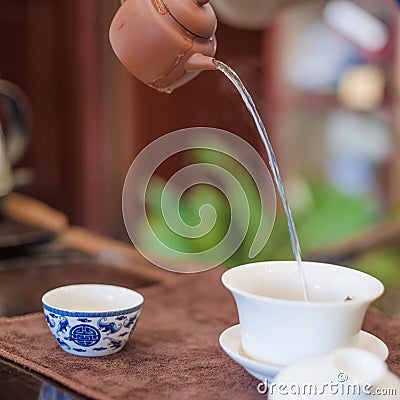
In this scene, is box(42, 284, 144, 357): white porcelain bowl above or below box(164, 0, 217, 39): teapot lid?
below

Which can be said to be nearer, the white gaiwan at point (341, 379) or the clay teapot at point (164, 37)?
the white gaiwan at point (341, 379)

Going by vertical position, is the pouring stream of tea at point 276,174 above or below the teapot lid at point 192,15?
below

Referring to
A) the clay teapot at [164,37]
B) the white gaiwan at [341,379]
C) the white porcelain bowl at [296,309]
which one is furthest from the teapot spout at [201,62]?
the white gaiwan at [341,379]

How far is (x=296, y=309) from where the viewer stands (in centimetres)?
61

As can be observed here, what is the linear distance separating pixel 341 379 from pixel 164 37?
367 millimetres

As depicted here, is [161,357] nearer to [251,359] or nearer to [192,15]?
[251,359]

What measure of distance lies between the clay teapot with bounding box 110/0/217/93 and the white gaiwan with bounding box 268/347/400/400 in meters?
0.32

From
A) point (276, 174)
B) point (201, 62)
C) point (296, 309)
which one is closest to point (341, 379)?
point (296, 309)

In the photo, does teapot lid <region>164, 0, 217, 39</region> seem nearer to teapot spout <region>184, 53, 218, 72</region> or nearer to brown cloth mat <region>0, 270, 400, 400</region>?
teapot spout <region>184, 53, 218, 72</region>

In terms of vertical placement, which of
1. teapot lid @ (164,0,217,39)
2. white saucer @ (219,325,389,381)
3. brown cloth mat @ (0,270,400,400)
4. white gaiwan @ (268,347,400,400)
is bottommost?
brown cloth mat @ (0,270,400,400)

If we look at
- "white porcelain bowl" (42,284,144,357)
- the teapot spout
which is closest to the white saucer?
"white porcelain bowl" (42,284,144,357)

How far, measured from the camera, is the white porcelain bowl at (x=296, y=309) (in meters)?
0.61

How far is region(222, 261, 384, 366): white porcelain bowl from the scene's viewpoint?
61cm

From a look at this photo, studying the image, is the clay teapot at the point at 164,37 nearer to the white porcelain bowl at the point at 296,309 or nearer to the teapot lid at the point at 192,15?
the teapot lid at the point at 192,15
